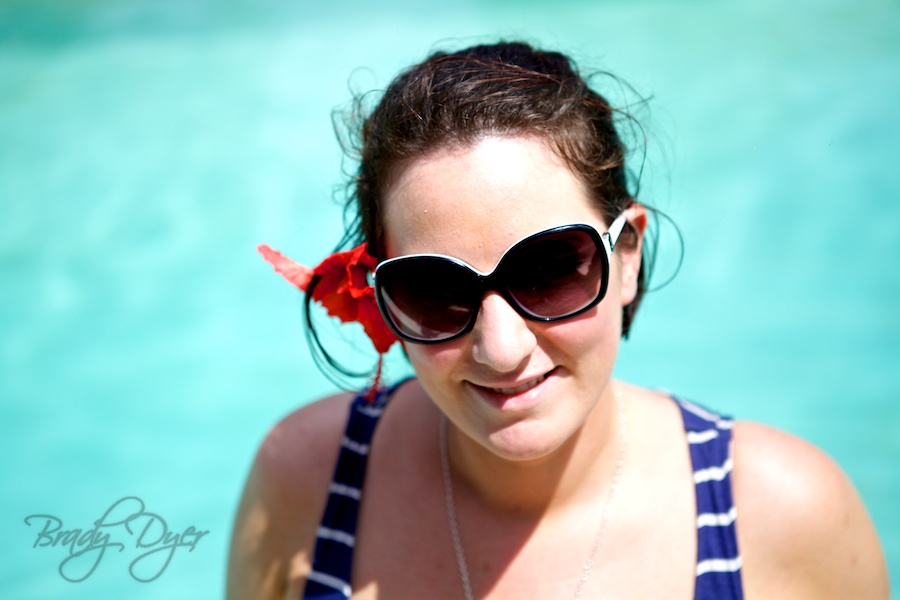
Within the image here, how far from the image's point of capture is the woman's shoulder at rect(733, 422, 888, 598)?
7.25 ft

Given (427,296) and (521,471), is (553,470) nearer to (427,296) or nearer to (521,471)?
(521,471)

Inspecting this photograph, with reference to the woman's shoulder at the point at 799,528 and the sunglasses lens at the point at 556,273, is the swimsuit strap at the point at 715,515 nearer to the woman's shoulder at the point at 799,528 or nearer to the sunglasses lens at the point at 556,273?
the woman's shoulder at the point at 799,528

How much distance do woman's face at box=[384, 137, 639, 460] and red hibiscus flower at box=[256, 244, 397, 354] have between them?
0.52ft

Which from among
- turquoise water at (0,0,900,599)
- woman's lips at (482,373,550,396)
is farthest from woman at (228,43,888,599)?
turquoise water at (0,0,900,599)

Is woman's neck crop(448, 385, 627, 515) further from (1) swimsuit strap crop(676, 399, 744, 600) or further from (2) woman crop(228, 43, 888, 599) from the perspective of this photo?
(1) swimsuit strap crop(676, 399, 744, 600)

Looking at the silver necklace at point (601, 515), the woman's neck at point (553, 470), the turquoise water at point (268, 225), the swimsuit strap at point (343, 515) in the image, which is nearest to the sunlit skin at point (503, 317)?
the woman's neck at point (553, 470)

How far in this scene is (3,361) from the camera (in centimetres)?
566

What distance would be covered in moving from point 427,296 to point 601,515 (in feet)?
2.70

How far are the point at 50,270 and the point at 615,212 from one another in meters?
5.24

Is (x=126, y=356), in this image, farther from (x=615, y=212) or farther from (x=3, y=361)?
(x=615, y=212)

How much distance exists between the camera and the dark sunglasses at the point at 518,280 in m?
1.85

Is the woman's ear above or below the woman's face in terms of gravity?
above

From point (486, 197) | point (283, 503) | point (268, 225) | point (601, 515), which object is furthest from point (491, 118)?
point (268, 225)

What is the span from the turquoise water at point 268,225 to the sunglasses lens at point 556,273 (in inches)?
104
